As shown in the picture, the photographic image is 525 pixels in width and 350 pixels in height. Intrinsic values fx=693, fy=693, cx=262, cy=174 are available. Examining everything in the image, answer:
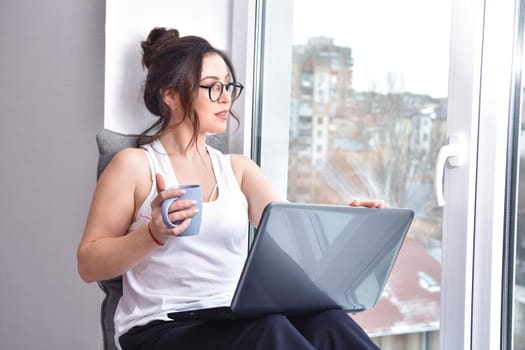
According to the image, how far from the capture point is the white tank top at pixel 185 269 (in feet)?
5.10

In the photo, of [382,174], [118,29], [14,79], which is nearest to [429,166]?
[382,174]

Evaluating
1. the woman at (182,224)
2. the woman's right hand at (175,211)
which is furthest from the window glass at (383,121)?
the woman's right hand at (175,211)

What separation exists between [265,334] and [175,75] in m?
0.76

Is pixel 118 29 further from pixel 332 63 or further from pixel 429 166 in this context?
pixel 429 166

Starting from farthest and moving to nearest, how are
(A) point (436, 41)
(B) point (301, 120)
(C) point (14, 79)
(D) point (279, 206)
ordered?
(C) point (14, 79) → (B) point (301, 120) → (A) point (436, 41) → (D) point (279, 206)

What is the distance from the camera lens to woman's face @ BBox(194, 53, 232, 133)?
5.67ft

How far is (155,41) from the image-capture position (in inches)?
74.7

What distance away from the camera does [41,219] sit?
258 centimetres

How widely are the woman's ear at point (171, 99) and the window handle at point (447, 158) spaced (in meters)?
0.68

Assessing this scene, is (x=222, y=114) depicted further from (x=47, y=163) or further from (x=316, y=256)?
(x=47, y=163)

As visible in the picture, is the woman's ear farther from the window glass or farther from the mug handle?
the mug handle

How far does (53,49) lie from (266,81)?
2.81ft

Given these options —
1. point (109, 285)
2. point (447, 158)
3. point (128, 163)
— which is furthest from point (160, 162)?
point (447, 158)

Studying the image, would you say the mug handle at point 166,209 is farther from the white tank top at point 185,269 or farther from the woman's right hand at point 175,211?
the white tank top at point 185,269
